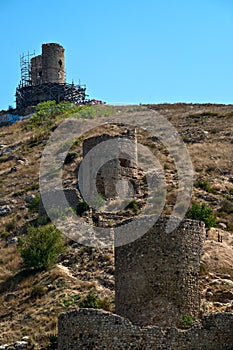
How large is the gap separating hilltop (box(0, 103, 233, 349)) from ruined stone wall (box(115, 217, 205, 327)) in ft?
4.52

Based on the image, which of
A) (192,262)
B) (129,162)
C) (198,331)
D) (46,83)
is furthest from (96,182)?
(46,83)

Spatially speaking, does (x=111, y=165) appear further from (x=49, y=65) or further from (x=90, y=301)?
(x=49, y=65)

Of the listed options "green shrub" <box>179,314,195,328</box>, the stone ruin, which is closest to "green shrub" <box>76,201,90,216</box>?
the stone ruin

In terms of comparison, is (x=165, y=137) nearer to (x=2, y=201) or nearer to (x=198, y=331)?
(x=2, y=201)

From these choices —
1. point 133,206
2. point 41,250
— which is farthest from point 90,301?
point 133,206

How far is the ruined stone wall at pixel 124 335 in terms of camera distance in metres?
18.6

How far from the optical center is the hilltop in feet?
92.6

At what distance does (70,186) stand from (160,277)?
77.8 feet

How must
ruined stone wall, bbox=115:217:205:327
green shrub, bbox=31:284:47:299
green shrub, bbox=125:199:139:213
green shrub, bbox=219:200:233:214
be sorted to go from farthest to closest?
green shrub, bbox=219:200:233:214
green shrub, bbox=125:199:139:213
green shrub, bbox=31:284:47:299
ruined stone wall, bbox=115:217:205:327

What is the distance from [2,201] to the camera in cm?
4603

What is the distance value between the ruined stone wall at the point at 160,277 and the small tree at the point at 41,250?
12213 millimetres

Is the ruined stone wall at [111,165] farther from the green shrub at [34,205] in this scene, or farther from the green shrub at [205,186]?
the green shrub at [205,186]

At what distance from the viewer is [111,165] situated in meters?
40.7

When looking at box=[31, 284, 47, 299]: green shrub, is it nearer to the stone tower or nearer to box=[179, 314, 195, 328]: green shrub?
box=[179, 314, 195, 328]: green shrub
